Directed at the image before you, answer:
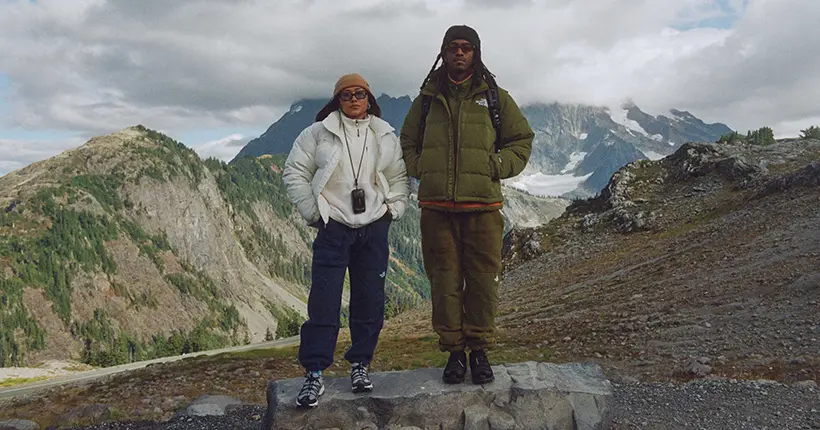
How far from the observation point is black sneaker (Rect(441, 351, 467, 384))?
27.0 ft

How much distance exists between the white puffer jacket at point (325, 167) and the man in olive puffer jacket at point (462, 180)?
0.26 metres

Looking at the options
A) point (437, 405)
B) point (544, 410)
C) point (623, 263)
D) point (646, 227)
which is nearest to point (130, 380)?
point (437, 405)

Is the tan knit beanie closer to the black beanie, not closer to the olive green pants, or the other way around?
the black beanie

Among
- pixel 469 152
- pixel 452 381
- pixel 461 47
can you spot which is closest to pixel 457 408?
pixel 452 381

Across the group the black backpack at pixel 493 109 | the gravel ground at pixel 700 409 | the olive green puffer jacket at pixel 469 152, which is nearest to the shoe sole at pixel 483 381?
the gravel ground at pixel 700 409

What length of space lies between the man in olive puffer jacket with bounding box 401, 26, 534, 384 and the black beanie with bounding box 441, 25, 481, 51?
0.6 inches

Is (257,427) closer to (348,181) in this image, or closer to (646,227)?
(348,181)

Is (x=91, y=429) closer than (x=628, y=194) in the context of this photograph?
Yes

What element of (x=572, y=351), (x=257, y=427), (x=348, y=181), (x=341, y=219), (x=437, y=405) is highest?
(x=348, y=181)

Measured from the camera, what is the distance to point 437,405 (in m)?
7.84

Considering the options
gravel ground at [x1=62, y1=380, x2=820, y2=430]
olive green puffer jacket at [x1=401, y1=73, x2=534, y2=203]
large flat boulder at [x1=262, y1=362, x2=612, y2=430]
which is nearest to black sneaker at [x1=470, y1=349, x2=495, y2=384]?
large flat boulder at [x1=262, y1=362, x2=612, y2=430]

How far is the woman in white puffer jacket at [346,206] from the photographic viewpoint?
755 centimetres

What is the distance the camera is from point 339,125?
7695 millimetres

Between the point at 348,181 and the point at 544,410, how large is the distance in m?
4.26
